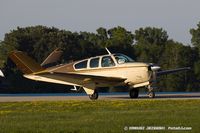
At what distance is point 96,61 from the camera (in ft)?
116

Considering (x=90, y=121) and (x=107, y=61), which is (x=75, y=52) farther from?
(x=90, y=121)

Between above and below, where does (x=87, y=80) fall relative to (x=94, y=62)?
below

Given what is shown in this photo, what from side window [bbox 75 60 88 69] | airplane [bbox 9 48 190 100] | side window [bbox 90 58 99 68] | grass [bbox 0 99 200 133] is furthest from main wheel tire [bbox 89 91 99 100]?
grass [bbox 0 99 200 133]

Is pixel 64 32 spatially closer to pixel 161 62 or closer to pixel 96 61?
pixel 161 62

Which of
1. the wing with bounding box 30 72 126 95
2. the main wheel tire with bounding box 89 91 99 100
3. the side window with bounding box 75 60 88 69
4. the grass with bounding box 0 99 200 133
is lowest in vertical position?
the grass with bounding box 0 99 200 133

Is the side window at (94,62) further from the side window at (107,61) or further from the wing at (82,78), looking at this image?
the wing at (82,78)

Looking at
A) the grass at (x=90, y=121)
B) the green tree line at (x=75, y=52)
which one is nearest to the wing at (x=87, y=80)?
the grass at (x=90, y=121)

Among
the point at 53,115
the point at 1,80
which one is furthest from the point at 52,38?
the point at 53,115

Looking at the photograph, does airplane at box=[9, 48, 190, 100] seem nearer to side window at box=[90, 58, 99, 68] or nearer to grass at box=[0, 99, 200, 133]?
side window at box=[90, 58, 99, 68]

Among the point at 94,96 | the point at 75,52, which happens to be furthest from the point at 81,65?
the point at 75,52

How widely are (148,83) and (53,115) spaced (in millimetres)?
14024

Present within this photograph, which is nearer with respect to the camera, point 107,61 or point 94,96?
point 94,96

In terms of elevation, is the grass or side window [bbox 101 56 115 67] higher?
side window [bbox 101 56 115 67]

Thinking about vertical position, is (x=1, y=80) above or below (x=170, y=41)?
below
